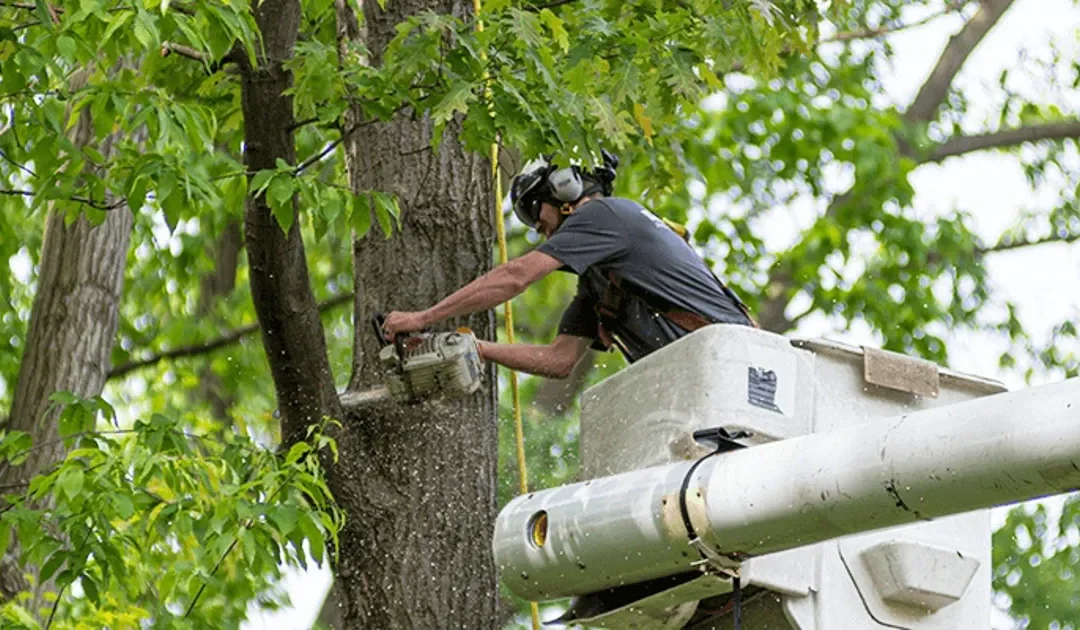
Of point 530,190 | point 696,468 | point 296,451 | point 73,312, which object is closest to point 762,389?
point 696,468

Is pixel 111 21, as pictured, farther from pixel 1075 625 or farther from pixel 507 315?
pixel 1075 625

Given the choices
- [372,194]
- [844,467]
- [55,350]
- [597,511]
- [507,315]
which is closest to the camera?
[844,467]

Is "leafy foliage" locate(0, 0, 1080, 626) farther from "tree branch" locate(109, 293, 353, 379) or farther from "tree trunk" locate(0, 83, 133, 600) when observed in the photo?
"tree branch" locate(109, 293, 353, 379)

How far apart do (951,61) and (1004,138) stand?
723 mm

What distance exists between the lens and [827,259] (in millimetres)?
12125

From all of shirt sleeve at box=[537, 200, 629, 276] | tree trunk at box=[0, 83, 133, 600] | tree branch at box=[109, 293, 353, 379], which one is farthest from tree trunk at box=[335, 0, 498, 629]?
tree branch at box=[109, 293, 353, 379]

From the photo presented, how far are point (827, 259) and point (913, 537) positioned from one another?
7.76 m

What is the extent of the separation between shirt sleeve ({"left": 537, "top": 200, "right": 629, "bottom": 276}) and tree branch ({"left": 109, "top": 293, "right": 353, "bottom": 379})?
510 cm

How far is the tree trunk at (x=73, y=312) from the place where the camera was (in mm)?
7652

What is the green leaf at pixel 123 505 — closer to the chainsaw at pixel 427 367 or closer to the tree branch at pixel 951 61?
Answer: the chainsaw at pixel 427 367

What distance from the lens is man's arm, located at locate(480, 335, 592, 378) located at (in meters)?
5.88

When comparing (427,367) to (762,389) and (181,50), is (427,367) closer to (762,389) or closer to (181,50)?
(181,50)

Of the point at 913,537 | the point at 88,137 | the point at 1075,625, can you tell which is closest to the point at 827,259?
the point at 1075,625

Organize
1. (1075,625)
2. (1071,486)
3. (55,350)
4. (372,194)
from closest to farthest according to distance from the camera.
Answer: (1071,486), (372,194), (55,350), (1075,625)
